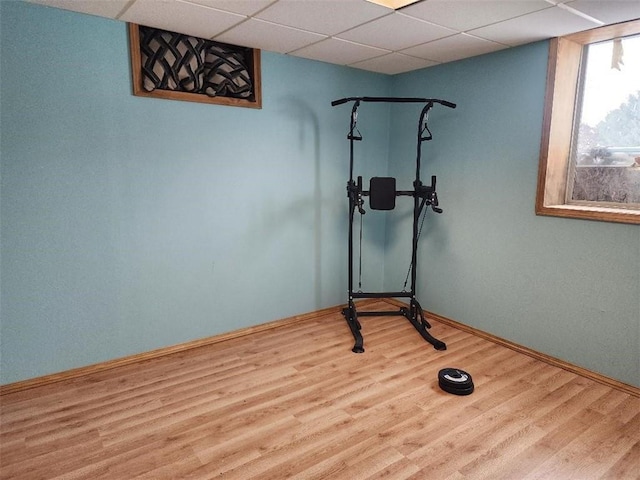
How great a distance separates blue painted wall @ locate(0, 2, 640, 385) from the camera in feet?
8.28

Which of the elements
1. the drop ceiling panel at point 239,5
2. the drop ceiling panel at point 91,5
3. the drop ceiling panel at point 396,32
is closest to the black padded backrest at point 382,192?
the drop ceiling panel at point 396,32

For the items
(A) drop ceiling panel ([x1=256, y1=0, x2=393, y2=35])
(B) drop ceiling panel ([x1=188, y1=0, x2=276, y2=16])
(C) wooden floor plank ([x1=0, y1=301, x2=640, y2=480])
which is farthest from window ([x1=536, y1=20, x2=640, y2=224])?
(B) drop ceiling panel ([x1=188, y1=0, x2=276, y2=16])

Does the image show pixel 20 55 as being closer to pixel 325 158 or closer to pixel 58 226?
pixel 58 226

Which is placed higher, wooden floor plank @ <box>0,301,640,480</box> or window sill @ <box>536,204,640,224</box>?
window sill @ <box>536,204,640,224</box>

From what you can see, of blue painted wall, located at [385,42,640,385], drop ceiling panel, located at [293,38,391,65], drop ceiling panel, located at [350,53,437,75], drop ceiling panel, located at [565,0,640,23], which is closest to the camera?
drop ceiling panel, located at [565,0,640,23]

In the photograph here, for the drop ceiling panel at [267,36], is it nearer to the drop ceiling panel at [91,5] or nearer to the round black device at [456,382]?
the drop ceiling panel at [91,5]

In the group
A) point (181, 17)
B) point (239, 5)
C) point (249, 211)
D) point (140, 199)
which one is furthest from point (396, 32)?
point (140, 199)

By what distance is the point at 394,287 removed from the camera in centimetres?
433

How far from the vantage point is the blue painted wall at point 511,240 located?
2.69 m

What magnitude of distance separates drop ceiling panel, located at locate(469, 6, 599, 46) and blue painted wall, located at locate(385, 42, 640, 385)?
176 millimetres

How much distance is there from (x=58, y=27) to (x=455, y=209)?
3.22m

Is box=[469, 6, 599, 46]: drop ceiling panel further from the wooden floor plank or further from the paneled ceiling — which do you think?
the wooden floor plank

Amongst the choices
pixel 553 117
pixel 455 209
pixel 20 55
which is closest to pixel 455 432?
pixel 455 209

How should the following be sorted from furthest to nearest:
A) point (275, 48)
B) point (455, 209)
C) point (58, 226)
A: point (455, 209)
point (275, 48)
point (58, 226)
